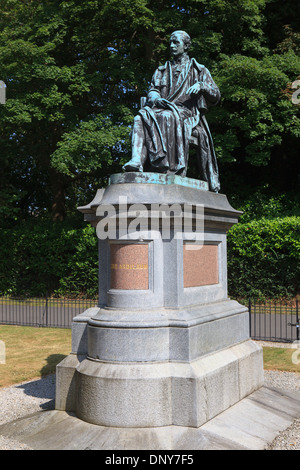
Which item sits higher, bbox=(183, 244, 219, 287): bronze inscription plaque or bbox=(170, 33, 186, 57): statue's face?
bbox=(170, 33, 186, 57): statue's face

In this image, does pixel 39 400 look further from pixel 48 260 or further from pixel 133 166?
pixel 48 260

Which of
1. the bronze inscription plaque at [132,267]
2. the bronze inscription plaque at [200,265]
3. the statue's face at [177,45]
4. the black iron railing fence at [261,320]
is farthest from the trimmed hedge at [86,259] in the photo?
the bronze inscription plaque at [132,267]

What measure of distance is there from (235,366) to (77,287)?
14.8m

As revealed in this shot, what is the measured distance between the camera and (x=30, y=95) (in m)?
18.7

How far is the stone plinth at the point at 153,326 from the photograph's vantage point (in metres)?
5.59

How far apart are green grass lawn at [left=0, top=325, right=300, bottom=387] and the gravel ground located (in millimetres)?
422

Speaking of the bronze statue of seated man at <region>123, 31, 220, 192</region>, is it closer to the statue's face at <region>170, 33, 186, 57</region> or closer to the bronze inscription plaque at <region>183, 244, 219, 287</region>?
the statue's face at <region>170, 33, 186, 57</region>

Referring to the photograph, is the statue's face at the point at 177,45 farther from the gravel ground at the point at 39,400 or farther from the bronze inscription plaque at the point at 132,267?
the gravel ground at the point at 39,400

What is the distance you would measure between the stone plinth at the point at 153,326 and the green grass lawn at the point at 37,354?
9.62ft

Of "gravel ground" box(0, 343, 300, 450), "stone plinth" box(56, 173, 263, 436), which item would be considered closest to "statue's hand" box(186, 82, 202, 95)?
"stone plinth" box(56, 173, 263, 436)

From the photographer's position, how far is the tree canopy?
18188 millimetres

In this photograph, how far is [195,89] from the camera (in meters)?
7.25

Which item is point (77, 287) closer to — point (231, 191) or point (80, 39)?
point (231, 191)
